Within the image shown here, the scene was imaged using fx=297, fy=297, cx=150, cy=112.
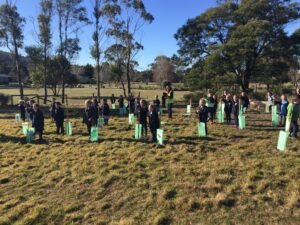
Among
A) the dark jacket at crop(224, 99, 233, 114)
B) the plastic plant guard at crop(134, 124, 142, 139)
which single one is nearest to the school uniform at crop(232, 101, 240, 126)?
the dark jacket at crop(224, 99, 233, 114)

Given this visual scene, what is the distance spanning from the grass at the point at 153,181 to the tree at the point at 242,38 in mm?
16354

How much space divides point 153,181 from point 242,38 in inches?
856

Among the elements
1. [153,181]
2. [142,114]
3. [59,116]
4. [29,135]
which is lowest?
[153,181]

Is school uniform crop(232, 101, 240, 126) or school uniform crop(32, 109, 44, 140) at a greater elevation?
school uniform crop(232, 101, 240, 126)

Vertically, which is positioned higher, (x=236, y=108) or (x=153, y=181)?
(x=236, y=108)

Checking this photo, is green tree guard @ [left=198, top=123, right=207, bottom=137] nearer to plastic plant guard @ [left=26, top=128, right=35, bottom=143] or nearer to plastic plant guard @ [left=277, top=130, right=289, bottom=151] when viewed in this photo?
plastic plant guard @ [left=277, top=130, right=289, bottom=151]

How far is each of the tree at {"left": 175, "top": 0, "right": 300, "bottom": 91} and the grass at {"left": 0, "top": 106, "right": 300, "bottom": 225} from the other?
53.7ft

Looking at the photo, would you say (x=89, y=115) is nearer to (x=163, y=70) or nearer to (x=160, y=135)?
(x=160, y=135)

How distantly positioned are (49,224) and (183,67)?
2819 cm

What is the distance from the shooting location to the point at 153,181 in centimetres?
735

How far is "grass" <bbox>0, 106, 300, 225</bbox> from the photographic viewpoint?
5797mm

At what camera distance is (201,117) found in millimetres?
11828

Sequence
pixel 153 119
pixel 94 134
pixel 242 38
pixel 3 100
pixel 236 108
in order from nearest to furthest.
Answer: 1. pixel 153 119
2. pixel 94 134
3. pixel 236 108
4. pixel 242 38
5. pixel 3 100

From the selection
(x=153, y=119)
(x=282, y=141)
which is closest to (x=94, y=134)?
(x=153, y=119)
